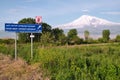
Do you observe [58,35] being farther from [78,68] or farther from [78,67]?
[78,68]

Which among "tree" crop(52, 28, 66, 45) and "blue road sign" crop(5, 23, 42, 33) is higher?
"blue road sign" crop(5, 23, 42, 33)

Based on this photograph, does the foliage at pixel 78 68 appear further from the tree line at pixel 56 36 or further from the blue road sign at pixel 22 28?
the tree line at pixel 56 36

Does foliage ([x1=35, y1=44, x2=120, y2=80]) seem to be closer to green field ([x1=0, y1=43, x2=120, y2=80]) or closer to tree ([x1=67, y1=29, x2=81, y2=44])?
green field ([x1=0, y1=43, x2=120, y2=80])

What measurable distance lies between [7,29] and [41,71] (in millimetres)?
6424

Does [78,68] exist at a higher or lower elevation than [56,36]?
higher

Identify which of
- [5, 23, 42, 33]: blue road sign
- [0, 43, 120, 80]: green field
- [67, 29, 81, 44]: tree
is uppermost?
[5, 23, 42, 33]: blue road sign

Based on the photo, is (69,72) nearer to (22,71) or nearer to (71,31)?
(22,71)

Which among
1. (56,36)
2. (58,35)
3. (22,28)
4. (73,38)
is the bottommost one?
(73,38)

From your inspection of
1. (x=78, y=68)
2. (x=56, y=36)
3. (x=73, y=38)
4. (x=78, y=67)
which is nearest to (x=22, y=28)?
(x=78, y=67)

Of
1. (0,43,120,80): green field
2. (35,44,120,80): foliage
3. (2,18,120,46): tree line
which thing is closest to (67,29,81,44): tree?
(2,18,120,46): tree line

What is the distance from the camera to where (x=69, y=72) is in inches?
426

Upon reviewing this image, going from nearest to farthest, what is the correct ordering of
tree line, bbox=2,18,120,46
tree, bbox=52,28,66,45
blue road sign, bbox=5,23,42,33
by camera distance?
blue road sign, bbox=5,23,42,33, tree line, bbox=2,18,120,46, tree, bbox=52,28,66,45

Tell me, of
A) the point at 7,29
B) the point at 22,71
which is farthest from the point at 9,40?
the point at 22,71

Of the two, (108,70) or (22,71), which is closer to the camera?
(108,70)
